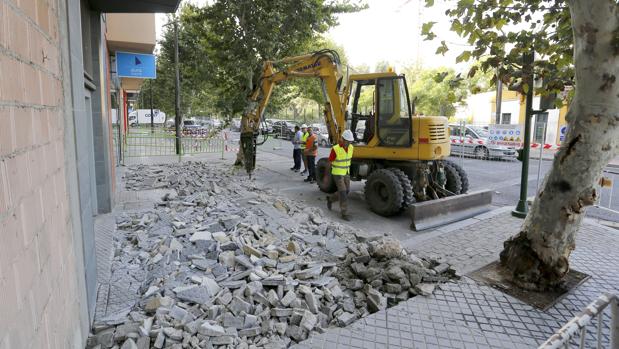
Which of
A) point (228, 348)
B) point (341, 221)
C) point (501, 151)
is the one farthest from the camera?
point (501, 151)

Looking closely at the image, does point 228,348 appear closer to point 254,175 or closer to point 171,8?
point 171,8

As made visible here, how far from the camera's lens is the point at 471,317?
4199 mm

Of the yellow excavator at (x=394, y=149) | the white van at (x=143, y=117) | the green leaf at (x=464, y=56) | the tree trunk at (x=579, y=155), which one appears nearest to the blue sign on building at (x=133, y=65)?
the yellow excavator at (x=394, y=149)

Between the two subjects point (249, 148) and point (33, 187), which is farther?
point (249, 148)

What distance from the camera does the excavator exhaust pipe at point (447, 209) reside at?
301 inches

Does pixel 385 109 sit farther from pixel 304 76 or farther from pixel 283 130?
pixel 283 130

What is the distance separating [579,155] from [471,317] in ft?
6.99

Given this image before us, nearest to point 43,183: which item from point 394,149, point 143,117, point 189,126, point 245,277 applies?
point 245,277

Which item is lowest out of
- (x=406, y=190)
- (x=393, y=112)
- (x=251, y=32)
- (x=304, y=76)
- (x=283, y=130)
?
(x=406, y=190)

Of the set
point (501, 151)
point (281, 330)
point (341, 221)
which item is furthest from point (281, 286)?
point (501, 151)

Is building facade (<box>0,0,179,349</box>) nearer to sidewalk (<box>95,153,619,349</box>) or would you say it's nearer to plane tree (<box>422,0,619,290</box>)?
sidewalk (<box>95,153,619,349</box>)

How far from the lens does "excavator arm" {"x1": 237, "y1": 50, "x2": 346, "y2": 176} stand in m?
9.86

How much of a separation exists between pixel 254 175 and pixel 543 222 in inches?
399

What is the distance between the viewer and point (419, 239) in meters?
7.04
